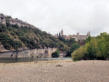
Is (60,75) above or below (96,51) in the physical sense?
below

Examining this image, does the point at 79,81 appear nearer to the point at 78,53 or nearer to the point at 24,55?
the point at 78,53

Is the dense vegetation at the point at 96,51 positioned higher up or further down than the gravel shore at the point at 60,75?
higher up

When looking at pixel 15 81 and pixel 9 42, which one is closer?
pixel 15 81

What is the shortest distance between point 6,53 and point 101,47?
110121mm

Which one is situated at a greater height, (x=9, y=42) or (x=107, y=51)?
(x=9, y=42)

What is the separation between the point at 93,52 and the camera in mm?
67188

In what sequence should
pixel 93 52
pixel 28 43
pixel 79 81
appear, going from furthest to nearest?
pixel 28 43, pixel 93 52, pixel 79 81

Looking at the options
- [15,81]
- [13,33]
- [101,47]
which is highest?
[13,33]

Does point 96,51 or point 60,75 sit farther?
point 96,51

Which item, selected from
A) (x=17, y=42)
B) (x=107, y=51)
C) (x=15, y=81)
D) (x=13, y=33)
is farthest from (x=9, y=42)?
(x=15, y=81)

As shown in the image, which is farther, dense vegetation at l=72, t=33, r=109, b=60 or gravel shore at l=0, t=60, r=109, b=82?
dense vegetation at l=72, t=33, r=109, b=60

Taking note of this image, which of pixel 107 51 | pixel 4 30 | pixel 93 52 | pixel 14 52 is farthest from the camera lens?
pixel 4 30

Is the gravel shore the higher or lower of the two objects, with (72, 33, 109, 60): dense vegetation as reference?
lower

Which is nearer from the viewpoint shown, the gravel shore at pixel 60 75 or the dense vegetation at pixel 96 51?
the gravel shore at pixel 60 75
